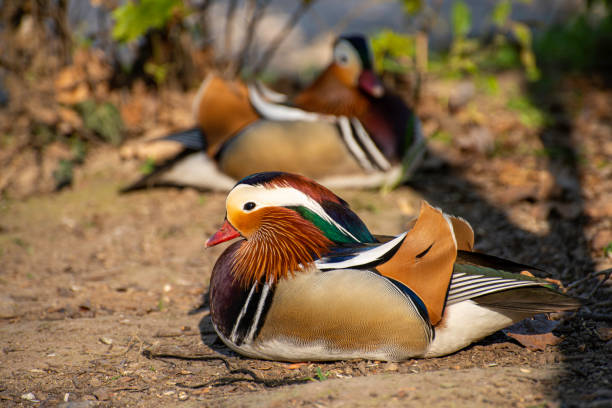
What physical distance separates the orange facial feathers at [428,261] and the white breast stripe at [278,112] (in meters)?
2.37

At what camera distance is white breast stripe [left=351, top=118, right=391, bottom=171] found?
4.50 metres

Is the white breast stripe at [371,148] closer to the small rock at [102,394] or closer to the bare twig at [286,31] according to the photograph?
the bare twig at [286,31]

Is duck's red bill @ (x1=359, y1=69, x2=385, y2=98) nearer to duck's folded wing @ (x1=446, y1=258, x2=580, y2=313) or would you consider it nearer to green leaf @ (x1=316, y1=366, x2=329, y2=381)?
duck's folded wing @ (x1=446, y1=258, x2=580, y2=313)

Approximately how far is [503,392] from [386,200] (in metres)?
2.57

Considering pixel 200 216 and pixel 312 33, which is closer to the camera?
pixel 200 216

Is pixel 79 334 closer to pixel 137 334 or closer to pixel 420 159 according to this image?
pixel 137 334

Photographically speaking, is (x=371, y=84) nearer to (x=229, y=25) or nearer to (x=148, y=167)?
(x=229, y=25)

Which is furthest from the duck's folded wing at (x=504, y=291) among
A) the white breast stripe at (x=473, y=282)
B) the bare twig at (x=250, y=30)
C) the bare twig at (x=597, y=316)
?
the bare twig at (x=250, y=30)

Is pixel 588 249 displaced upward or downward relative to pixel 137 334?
upward

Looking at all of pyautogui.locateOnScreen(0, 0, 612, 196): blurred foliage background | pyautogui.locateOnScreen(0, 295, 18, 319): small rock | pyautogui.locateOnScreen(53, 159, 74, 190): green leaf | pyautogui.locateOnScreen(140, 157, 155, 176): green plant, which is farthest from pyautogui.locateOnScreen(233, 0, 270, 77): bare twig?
pyautogui.locateOnScreen(0, 295, 18, 319): small rock

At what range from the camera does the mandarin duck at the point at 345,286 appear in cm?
227

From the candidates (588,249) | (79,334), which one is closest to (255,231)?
(79,334)

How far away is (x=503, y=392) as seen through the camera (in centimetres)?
198

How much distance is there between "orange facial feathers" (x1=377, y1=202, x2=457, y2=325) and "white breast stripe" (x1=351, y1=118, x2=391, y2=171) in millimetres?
2206
